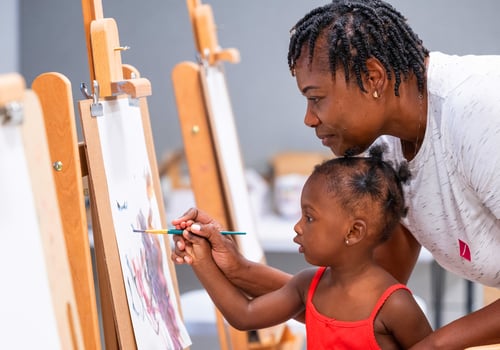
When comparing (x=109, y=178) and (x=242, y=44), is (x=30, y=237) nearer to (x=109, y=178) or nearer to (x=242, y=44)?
(x=109, y=178)

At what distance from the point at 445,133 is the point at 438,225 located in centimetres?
20

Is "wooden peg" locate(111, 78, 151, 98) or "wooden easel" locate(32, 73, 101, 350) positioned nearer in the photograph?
"wooden easel" locate(32, 73, 101, 350)

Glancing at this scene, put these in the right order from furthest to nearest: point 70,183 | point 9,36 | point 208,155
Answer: point 9,36 → point 208,155 → point 70,183

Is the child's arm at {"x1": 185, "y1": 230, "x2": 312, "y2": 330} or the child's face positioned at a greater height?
the child's face

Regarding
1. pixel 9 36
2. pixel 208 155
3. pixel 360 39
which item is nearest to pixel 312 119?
pixel 360 39

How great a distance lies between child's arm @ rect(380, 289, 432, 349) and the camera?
4.61 feet

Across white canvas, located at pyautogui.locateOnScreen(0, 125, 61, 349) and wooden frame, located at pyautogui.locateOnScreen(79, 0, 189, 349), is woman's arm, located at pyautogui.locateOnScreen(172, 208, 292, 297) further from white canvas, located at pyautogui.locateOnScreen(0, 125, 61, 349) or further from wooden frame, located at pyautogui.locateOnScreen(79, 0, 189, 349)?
white canvas, located at pyautogui.locateOnScreen(0, 125, 61, 349)

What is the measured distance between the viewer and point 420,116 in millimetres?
1396

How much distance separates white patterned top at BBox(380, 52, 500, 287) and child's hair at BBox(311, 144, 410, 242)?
0.07m

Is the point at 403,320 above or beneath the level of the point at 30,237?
beneath

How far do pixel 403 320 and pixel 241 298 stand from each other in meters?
0.32

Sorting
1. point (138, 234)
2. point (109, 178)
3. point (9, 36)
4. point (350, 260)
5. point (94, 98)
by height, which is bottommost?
point (350, 260)

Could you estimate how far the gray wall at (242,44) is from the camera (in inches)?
65.3

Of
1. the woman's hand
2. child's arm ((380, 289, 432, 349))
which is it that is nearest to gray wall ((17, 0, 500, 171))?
the woman's hand
